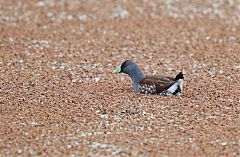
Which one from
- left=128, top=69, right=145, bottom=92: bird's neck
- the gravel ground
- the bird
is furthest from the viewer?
left=128, top=69, right=145, bottom=92: bird's neck

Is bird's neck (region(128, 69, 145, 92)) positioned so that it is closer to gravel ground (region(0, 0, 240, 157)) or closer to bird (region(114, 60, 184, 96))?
bird (region(114, 60, 184, 96))

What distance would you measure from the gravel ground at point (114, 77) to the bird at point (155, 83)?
0.11 meters

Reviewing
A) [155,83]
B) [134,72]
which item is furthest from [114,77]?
[155,83]

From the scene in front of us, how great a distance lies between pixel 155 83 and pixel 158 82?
40 millimetres

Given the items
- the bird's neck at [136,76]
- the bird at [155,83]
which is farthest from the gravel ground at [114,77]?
the bird's neck at [136,76]

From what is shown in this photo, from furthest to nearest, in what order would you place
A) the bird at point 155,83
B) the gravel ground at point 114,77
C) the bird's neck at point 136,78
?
the bird's neck at point 136,78, the bird at point 155,83, the gravel ground at point 114,77

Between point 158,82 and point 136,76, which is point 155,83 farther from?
point 136,76

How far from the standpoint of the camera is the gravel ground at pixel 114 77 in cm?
744

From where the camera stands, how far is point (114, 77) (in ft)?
33.9

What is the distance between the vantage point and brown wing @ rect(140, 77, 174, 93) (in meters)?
9.04

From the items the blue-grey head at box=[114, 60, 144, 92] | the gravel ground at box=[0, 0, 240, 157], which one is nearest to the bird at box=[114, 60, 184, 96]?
the blue-grey head at box=[114, 60, 144, 92]

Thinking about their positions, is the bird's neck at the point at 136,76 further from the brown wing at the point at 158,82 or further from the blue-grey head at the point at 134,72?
the brown wing at the point at 158,82

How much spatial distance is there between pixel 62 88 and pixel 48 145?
2.39 m

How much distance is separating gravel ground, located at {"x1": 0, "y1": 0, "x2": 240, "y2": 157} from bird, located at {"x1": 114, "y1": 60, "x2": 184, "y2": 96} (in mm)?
108
